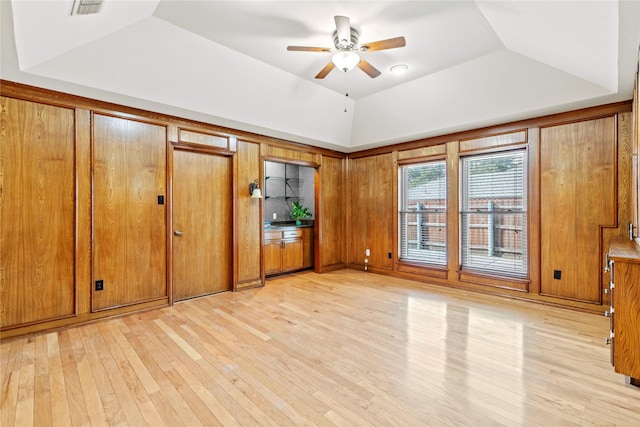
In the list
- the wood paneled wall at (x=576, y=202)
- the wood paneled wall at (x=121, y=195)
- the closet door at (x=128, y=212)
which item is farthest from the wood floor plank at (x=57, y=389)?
the wood paneled wall at (x=576, y=202)

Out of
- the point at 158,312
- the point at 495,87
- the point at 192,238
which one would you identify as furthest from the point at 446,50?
the point at 158,312

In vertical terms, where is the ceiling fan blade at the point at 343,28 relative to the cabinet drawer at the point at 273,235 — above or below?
above

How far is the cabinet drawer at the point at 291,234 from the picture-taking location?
568cm

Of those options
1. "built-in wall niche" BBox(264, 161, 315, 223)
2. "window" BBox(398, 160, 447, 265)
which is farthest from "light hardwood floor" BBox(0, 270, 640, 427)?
"built-in wall niche" BBox(264, 161, 315, 223)

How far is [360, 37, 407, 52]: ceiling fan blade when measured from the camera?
2539mm

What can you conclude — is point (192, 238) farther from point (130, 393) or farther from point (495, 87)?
point (495, 87)

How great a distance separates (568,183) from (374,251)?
315 centimetres

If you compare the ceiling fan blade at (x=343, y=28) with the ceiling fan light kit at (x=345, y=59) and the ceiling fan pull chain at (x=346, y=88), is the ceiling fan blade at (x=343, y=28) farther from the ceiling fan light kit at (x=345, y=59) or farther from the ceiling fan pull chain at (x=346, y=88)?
the ceiling fan pull chain at (x=346, y=88)

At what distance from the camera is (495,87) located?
12.1ft

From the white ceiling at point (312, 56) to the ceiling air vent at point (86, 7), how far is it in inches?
2.4

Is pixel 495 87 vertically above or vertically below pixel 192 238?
above

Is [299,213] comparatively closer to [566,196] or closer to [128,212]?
[128,212]

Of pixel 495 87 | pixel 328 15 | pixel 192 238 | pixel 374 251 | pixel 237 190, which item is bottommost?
pixel 374 251

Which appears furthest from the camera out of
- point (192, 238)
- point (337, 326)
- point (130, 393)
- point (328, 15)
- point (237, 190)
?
point (237, 190)
